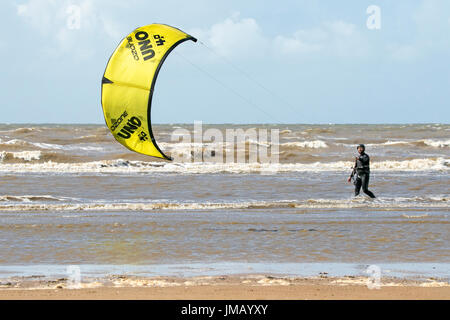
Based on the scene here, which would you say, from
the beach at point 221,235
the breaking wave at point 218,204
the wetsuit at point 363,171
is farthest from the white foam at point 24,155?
the wetsuit at point 363,171

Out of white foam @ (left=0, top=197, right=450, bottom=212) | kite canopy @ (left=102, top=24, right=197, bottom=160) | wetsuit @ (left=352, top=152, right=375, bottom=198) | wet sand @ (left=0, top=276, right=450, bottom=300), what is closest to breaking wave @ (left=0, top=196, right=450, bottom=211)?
white foam @ (left=0, top=197, right=450, bottom=212)

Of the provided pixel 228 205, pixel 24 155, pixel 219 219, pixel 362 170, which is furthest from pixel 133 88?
pixel 24 155

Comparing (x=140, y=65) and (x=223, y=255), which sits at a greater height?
(x=140, y=65)

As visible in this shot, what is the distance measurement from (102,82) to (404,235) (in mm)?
5175

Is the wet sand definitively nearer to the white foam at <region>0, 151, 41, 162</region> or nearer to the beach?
the beach

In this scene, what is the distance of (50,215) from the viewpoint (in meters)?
13.6

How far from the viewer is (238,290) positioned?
6668 mm

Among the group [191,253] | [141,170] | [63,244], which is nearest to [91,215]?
[63,244]

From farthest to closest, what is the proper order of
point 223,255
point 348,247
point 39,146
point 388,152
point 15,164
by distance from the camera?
point 39,146
point 388,152
point 15,164
point 348,247
point 223,255

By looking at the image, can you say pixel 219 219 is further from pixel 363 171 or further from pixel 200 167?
pixel 200 167

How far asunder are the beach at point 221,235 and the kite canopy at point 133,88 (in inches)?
62.5

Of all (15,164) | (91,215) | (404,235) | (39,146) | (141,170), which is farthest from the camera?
Answer: (39,146)

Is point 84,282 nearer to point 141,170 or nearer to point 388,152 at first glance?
point 141,170

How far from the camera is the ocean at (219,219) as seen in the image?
8.66 m
